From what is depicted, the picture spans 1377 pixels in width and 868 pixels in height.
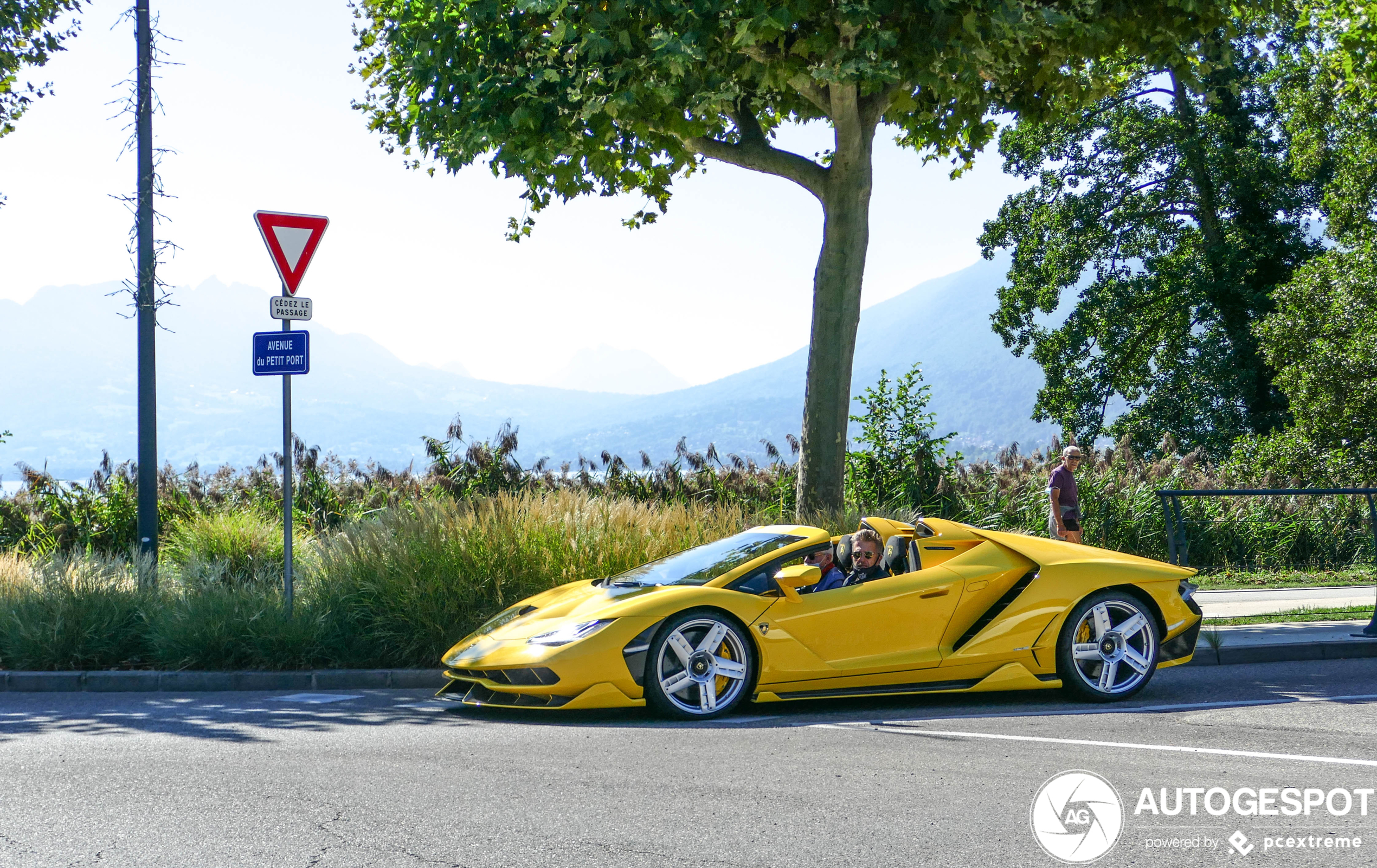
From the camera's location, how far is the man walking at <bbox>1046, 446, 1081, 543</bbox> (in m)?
13.0

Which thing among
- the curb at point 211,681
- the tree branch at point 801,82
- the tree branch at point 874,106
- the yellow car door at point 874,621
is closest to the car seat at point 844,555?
the yellow car door at point 874,621

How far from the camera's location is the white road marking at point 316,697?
26.3ft

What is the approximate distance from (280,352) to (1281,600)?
10.4m

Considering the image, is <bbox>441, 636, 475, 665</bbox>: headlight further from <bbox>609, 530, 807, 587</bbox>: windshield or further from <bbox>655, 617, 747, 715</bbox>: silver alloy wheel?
<bbox>655, 617, 747, 715</bbox>: silver alloy wheel

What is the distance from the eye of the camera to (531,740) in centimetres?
641

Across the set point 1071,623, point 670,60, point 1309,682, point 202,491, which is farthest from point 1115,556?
point 202,491

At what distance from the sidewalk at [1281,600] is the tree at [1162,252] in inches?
626

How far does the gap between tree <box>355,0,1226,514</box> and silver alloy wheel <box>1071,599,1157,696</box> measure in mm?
5026

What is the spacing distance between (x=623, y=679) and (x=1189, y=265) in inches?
1106

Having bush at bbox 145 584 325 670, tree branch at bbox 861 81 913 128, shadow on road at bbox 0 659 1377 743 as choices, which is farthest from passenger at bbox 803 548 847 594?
tree branch at bbox 861 81 913 128

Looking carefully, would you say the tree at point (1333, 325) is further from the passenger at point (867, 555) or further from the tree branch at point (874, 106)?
the passenger at point (867, 555)

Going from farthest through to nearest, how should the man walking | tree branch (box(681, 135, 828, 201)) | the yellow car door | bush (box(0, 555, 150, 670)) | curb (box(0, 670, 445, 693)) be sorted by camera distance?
the man walking
tree branch (box(681, 135, 828, 201))
bush (box(0, 555, 150, 670))
curb (box(0, 670, 445, 693))
the yellow car door

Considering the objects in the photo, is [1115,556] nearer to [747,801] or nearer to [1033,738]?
[1033,738]

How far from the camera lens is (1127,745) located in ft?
20.0
